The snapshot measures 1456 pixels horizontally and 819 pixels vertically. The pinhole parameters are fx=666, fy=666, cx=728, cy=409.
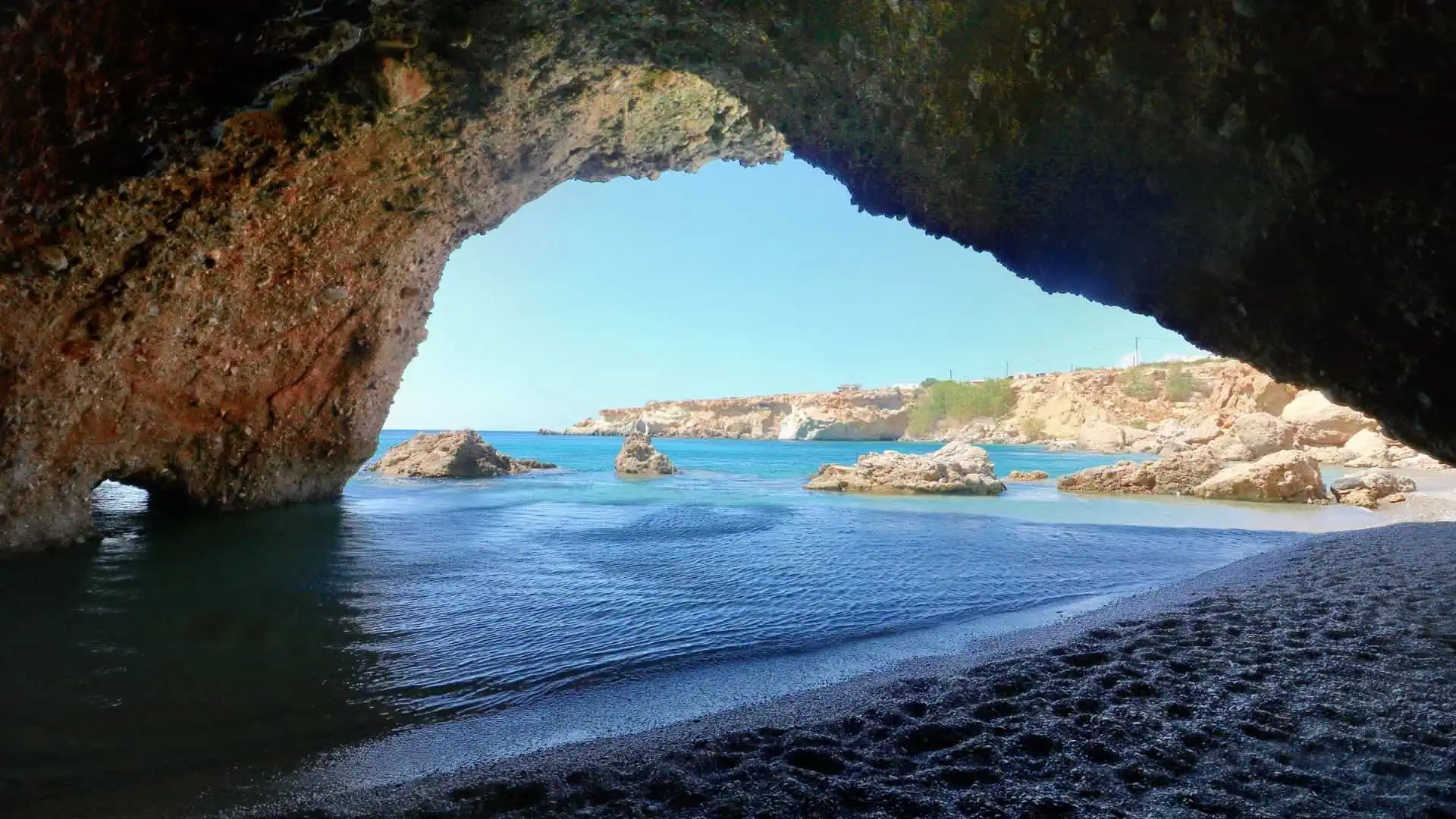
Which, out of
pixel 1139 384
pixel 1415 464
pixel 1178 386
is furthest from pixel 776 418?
pixel 1415 464

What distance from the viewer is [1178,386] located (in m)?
64.9

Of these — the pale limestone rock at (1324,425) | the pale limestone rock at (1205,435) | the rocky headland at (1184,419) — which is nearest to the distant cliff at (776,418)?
the rocky headland at (1184,419)

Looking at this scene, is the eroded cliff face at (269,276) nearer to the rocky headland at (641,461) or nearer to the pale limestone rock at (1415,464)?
the rocky headland at (641,461)

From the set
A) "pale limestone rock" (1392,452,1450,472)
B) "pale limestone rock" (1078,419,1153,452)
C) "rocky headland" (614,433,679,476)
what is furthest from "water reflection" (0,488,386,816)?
"pale limestone rock" (1078,419,1153,452)

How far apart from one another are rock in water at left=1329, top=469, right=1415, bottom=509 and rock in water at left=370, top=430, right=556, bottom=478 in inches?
921

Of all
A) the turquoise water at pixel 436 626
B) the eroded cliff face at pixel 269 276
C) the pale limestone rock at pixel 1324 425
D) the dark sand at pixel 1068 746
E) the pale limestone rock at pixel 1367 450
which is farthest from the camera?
the pale limestone rock at pixel 1324 425

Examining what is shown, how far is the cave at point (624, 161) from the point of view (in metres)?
2.68

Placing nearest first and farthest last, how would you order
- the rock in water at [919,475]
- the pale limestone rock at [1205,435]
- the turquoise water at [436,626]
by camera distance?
the turquoise water at [436,626] < the rock in water at [919,475] < the pale limestone rock at [1205,435]

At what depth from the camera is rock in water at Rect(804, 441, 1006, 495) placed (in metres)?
17.7

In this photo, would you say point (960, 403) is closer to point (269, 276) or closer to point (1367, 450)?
point (1367, 450)

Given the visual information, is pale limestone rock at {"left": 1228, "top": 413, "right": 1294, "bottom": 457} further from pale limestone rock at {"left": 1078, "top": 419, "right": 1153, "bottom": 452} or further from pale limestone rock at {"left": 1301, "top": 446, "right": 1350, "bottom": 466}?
pale limestone rock at {"left": 1078, "top": 419, "right": 1153, "bottom": 452}

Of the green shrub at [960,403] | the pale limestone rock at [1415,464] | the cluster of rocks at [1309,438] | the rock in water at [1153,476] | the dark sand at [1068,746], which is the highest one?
the green shrub at [960,403]

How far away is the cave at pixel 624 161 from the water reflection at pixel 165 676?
2.19 meters

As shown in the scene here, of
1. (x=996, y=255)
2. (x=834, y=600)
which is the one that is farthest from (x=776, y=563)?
(x=996, y=255)
